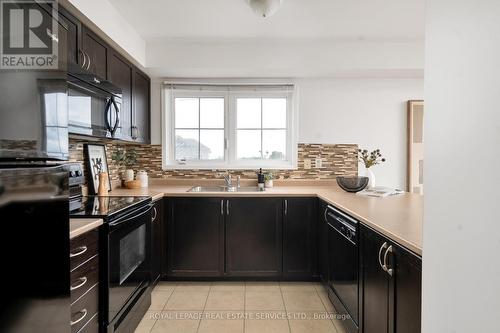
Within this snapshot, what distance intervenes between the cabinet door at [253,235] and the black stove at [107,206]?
2.78 ft

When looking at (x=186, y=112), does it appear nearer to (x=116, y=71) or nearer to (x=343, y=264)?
(x=116, y=71)

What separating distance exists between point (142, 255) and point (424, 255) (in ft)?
6.41

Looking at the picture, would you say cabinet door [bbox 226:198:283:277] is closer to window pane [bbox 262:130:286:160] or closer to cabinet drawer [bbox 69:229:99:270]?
window pane [bbox 262:130:286:160]

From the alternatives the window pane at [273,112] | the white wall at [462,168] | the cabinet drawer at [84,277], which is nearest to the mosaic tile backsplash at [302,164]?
the window pane at [273,112]

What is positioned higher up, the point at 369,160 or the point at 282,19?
the point at 282,19

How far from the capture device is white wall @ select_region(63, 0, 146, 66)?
1.87 metres

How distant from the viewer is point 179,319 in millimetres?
2154

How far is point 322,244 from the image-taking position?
8.34 ft

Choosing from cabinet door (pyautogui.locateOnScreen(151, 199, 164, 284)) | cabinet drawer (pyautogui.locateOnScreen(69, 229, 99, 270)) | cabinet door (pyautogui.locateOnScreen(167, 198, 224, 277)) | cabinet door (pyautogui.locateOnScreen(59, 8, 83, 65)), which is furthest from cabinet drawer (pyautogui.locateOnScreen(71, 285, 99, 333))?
cabinet door (pyautogui.locateOnScreen(59, 8, 83, 65))

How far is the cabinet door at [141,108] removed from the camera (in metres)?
2.75

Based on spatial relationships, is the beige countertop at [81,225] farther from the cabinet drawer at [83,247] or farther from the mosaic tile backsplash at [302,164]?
the mosaic tile backsplash at [302,164]

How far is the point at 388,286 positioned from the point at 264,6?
1879 millimetres

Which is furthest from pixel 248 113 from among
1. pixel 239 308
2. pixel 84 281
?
pixel 84 281

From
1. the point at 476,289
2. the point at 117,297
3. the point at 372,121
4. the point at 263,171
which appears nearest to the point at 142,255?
the point at 117,297
